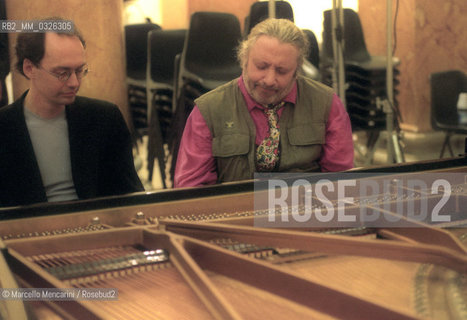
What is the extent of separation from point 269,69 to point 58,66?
0.77m

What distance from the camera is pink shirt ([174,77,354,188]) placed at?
2408 millimetres

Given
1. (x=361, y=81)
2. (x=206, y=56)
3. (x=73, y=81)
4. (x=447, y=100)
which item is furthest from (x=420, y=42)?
(x=73, y=81)

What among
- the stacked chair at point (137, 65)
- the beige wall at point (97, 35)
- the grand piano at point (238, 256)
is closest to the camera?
the grand piano at point (238, 256)

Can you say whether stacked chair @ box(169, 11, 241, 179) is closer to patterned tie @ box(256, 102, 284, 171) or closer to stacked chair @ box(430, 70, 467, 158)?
patterned tie @ box(256, 102, 284, 171)

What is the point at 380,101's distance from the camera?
4.30 m

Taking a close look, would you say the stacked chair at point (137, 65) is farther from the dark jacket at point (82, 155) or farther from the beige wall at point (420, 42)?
the dark jacket at point (82, 155)

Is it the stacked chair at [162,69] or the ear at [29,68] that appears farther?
the stacked chair at [162,69]

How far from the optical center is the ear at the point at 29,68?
85.4 inches

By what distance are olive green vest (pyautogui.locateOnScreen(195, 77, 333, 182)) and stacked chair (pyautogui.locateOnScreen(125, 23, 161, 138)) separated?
212 cm

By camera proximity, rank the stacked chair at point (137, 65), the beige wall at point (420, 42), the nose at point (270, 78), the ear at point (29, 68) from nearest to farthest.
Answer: the ear at point (29, 68), the nose at point (270, 78), the stacked chair at point (137, 65), the beige wall at point (420, 42)

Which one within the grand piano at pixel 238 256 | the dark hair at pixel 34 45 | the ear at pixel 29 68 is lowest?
the grand piano at pixel 238 256

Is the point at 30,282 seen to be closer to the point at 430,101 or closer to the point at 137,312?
the point at 137,312

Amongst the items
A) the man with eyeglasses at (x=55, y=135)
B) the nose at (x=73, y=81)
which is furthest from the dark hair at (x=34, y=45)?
the nose at (x=73, y=81)

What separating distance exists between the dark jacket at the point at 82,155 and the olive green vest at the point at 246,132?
0.35 m
